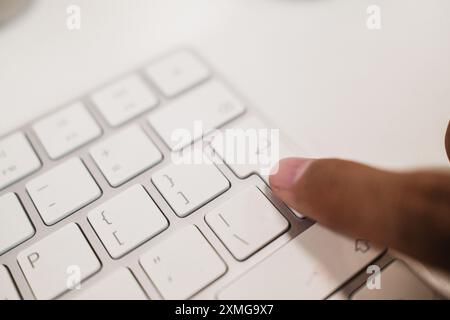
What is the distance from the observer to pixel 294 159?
29cm

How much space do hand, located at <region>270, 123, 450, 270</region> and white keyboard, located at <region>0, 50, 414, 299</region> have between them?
1cm

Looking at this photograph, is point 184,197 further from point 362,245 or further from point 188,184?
point 362,245

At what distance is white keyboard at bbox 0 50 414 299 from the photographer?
0.86 feet

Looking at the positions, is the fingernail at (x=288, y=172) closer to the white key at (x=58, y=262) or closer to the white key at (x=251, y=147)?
the white key at (x=251, y=147)

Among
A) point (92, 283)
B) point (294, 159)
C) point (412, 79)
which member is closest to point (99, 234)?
point (92, 283)

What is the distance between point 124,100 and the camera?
34cm

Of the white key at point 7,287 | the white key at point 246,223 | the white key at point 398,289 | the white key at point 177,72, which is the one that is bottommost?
the white key at point 398,289

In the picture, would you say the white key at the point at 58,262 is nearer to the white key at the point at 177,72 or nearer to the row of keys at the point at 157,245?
the row of keys at the point at 157,245

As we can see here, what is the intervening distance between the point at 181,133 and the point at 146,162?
1.3 inches

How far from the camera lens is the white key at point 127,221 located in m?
0.27

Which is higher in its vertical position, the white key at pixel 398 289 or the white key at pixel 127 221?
the white key at pixel 127 221

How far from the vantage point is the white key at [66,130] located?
1.04ft

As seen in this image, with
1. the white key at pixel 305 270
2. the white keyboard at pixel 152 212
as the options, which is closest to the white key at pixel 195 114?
the white keyboard at pixel 152 212
